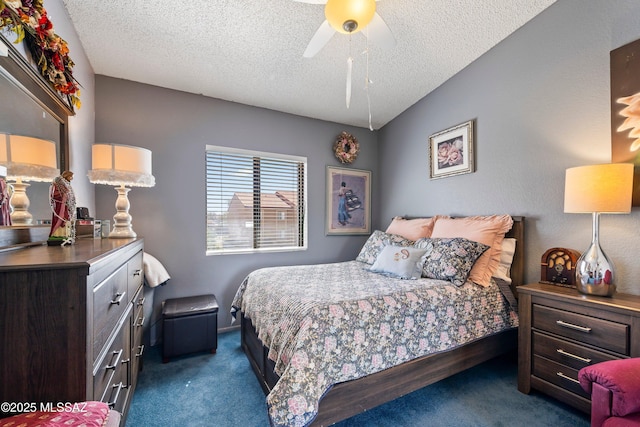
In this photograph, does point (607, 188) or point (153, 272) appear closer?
point (607, 188)

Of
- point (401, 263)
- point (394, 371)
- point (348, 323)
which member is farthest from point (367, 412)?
point (401, 263)

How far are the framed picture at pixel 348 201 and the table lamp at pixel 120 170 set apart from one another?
2151 mm

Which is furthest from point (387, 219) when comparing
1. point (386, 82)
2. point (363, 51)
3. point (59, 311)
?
point (59, 311)

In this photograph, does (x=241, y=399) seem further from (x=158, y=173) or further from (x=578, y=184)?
(x=578, y=184)

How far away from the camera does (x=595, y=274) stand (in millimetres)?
1651

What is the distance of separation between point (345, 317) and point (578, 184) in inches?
67.8

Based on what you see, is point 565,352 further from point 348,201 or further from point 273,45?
point 273,45

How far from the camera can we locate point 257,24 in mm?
1991

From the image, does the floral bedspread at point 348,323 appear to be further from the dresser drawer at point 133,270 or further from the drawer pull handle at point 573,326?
the dresser drawer at point 133,270

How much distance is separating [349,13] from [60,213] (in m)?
1.89

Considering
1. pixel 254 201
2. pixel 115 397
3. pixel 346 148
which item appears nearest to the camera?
pixel 115 397

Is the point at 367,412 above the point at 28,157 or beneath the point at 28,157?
beneath

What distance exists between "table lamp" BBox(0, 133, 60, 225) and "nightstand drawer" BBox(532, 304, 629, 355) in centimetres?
308

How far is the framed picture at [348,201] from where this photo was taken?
3.54m
